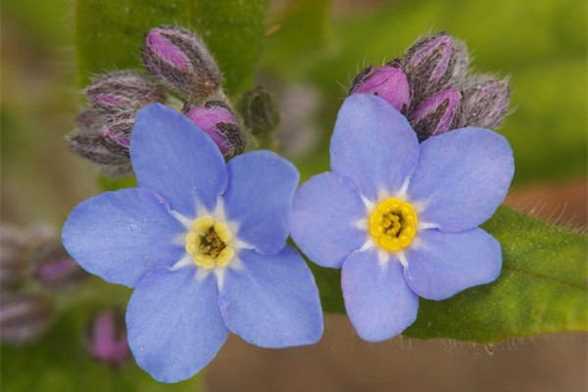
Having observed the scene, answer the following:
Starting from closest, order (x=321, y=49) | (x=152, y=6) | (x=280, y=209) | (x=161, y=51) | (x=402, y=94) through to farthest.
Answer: (x=280, y=209) < (x=402, y=94) < (x=161, y=51) < (x=152, y=6) < (x=321, y=49)

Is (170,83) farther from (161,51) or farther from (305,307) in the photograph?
(305,307)

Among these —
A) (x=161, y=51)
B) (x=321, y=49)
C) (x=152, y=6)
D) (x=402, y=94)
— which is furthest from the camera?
(x=321, y=49)

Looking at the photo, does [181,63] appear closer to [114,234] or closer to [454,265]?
[114,234]

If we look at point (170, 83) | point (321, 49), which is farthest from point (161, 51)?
point (321, 49)

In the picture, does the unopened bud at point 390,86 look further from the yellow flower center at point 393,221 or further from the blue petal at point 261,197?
the blue petal at point 261,197

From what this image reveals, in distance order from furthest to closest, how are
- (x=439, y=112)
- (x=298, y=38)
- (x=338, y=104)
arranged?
(x=338, y=104) < (x=298, y=38) < (x=439, y=112)

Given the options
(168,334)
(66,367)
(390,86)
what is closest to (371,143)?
(390,86)
